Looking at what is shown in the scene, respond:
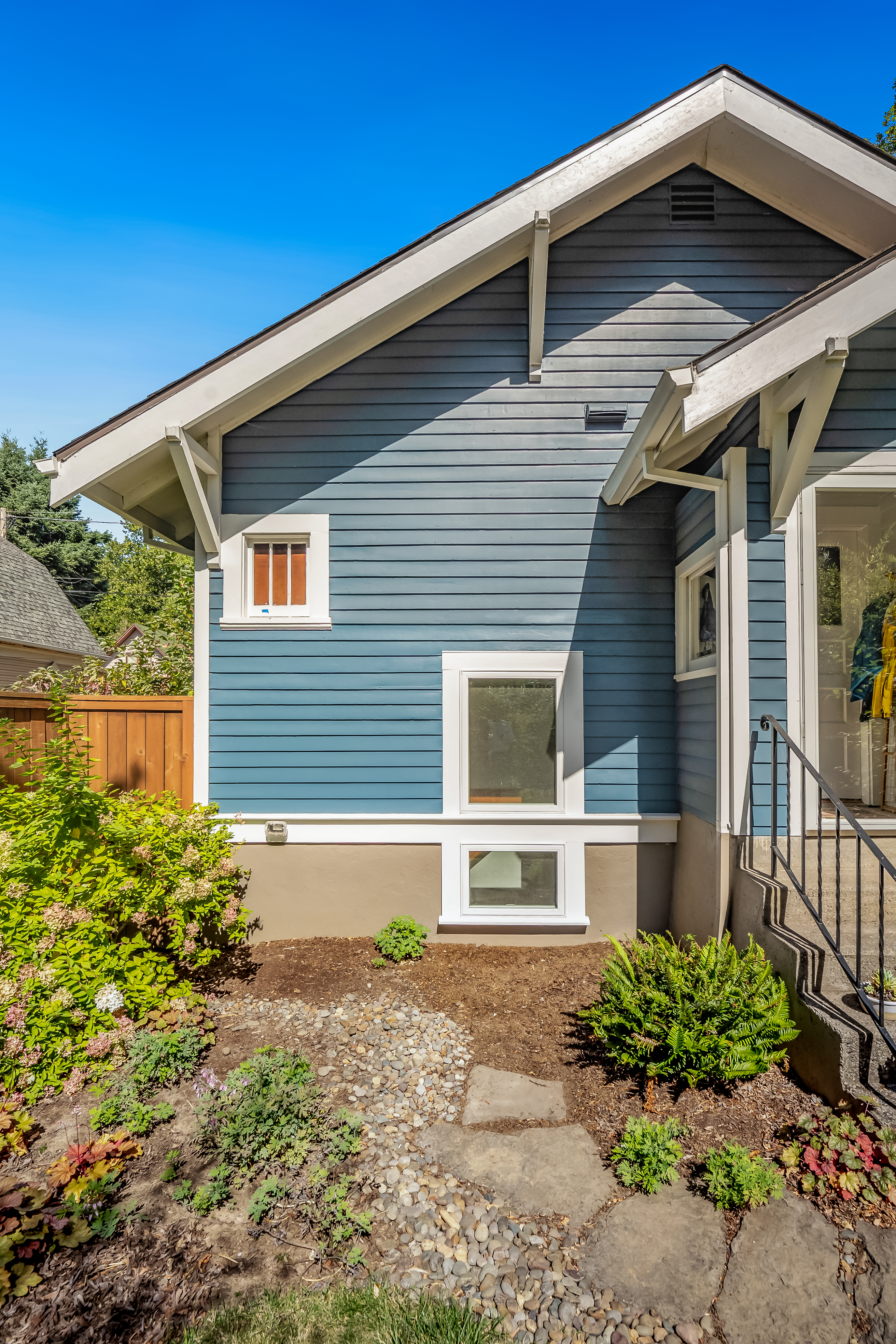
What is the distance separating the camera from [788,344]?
3.32 meters

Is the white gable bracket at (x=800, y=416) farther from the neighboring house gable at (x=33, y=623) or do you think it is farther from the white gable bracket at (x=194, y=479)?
the neighboring house gable at (x=33, y=623)

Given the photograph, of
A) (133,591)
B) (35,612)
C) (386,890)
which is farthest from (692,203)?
(133,591)

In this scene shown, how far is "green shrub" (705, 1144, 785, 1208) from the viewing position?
7.71 ft

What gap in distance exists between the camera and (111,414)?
4.35 meters

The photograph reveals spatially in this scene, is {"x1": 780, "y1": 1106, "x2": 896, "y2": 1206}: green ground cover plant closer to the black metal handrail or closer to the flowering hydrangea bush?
the black metal handrail

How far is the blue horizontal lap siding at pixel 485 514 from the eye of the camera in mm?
4930

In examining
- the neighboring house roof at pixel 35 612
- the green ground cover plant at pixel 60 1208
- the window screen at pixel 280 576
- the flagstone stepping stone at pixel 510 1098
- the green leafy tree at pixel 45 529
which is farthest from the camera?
the green leafy tree at pixel 45 529

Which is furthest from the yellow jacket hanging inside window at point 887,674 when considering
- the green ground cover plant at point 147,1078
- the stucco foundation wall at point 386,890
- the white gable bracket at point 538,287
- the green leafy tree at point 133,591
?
the green leafy tree at point 133,591

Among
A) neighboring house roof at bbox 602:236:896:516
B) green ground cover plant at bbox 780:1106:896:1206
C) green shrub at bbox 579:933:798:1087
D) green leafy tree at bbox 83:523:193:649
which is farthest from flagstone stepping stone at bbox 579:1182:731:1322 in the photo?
green leafy tree at bbox 83:523:193:649

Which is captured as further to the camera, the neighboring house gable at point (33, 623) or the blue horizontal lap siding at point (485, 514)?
the neighboring house gable at point (33, 623)

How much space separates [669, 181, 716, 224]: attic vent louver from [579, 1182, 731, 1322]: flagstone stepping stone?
19.9 ft

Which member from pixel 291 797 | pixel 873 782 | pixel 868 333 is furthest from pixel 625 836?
pixel 868 333

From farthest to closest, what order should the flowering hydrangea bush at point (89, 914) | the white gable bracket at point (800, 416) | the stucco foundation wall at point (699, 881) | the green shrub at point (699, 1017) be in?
the stucco foundation wall at point (699, 881) < the white gable bracket at point (800, 416) < the flowering hydrangea bush at point (89, 914) < the green shrub at point (699, 1017)

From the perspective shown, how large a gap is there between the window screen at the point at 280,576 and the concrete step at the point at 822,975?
12.1 feet
